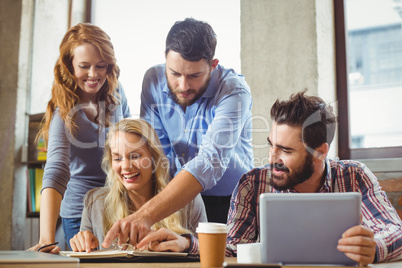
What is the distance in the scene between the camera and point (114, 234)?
138 centimetres

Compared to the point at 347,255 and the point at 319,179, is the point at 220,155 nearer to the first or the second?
the point at 319,179

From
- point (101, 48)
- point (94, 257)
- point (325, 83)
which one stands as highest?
point (101, 48)

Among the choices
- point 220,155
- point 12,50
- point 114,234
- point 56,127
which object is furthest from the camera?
point 12,50

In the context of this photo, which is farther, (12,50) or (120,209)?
(12,50)

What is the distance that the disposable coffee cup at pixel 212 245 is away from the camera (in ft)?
3.68

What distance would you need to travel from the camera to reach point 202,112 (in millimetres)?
2418

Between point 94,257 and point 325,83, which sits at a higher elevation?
point 325,83

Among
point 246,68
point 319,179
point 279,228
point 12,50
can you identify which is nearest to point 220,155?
point 319,179

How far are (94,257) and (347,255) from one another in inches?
25.8

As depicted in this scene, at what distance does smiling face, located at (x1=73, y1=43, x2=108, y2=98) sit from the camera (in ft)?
8.37

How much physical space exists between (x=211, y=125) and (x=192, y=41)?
1.49ft

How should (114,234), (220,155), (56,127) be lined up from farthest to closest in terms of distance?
(56,127), (220,155), (114,234)

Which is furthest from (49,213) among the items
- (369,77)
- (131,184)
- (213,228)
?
(369,77)

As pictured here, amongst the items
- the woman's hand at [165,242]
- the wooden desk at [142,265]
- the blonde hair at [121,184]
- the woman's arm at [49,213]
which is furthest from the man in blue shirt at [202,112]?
the wooden desk at [142,265]
